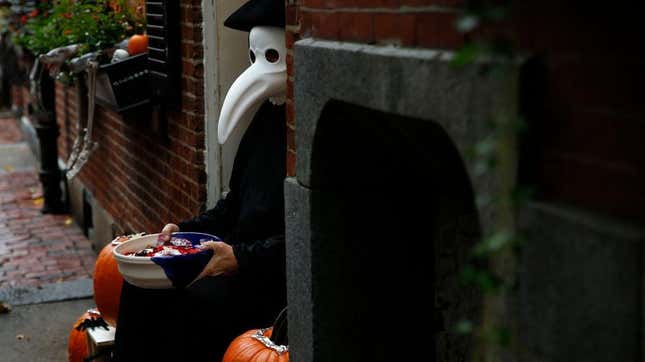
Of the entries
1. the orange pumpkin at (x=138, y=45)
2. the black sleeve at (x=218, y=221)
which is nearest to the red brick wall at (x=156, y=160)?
the orange pumpkin at (x=138, y=45)

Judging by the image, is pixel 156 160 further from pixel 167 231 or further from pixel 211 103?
pixel 167 231

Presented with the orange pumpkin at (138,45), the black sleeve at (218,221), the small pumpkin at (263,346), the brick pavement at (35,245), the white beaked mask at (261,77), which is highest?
the white beaked mask at (261,77)

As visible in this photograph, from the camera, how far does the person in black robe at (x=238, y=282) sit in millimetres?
4309

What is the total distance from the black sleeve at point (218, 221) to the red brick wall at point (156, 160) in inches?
25.8

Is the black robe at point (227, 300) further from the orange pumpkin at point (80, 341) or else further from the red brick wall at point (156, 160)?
the red brick wall at point (156, 160)

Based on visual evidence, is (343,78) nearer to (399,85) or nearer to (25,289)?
(399,85)

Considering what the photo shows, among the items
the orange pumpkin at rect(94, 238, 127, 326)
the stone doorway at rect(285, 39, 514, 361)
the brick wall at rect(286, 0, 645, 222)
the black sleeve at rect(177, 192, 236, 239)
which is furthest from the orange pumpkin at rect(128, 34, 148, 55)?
the brick wall at rect(286, 0, 645, 222)

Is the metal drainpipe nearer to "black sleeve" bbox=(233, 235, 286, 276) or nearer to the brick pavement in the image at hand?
the brick pavement

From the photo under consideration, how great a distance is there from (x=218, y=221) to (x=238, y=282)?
1.84 ft

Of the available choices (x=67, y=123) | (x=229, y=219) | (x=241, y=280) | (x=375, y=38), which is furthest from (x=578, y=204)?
(x=67, y=123)

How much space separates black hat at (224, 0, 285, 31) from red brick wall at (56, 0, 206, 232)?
3.24ft

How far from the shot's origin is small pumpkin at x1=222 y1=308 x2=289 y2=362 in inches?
156

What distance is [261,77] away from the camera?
432cm

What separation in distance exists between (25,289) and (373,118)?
209 inches
